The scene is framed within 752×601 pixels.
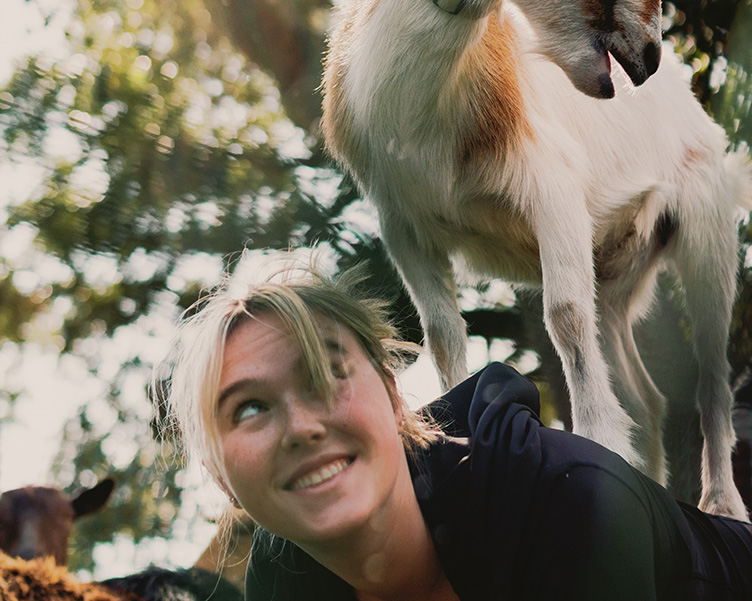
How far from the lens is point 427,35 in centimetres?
166

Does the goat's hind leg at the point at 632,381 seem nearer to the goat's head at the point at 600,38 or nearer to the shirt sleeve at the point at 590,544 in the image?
the goat's head at the point at 600,38

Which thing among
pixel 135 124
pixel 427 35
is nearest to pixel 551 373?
pixel 427 35

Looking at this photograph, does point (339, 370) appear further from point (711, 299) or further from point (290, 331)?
point (711, 299)

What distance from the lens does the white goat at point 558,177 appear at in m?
1.66

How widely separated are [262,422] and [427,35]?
0.93 m

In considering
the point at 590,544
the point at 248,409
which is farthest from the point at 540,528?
the point at 248,409

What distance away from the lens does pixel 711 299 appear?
7.02 feet

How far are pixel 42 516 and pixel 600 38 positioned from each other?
2281mm

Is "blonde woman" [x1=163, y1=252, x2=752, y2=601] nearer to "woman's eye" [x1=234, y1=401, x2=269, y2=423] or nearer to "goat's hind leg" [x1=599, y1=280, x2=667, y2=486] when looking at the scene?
"woman's eye" [x1=234, y1=401, x2=269, y2=423]

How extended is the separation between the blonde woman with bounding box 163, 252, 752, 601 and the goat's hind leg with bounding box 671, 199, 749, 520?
0.68 m

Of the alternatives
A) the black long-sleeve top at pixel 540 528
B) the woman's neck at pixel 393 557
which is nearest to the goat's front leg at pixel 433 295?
the black long-sleeve top at pixel 540 528

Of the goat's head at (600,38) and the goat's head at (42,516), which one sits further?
the goat's head at (42,516)

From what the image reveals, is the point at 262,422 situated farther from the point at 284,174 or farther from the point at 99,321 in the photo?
the point at 99,321

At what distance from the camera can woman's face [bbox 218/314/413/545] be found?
3.84ft
